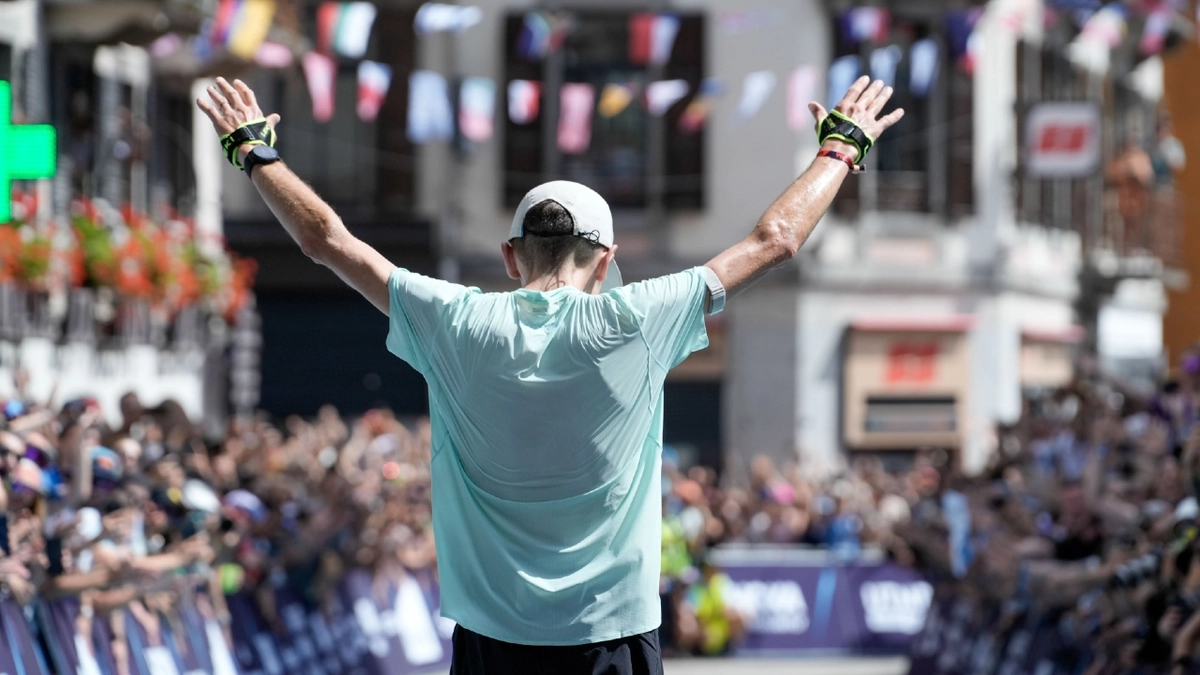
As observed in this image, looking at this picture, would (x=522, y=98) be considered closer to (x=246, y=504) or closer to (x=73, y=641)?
(x=246, y=504)

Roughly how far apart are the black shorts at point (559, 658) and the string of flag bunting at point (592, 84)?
1476cm

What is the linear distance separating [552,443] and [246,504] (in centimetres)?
873

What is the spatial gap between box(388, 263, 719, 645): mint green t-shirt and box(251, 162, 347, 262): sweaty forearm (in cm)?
15

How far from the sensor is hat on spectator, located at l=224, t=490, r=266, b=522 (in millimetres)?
12070

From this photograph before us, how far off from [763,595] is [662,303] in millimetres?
15102

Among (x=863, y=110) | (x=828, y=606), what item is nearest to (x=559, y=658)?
(x=863, y=110)

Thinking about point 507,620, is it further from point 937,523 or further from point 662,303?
point 937,523

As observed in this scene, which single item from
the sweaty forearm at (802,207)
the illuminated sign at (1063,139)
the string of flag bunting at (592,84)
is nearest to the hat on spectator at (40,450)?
the sweaty forearm at (802,207)

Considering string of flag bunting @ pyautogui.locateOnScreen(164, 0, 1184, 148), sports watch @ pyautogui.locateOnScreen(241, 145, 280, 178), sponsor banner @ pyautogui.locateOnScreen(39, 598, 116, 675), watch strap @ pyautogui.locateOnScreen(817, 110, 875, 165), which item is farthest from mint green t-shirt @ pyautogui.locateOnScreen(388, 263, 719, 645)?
string of flag bunting @ pyautogui.locateOnScreen(164, 0, 1184, 148)

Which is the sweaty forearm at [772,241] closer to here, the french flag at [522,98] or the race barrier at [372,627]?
the race barrier at [372,627]

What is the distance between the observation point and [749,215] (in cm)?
2731

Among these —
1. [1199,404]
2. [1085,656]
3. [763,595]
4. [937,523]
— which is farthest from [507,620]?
[763,595]

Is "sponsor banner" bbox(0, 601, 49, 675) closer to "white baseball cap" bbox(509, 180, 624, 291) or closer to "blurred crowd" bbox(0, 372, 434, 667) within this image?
"blurred crowd" bbox(0, 372, 434, 667)

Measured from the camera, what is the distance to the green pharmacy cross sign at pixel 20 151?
723 centimetres
